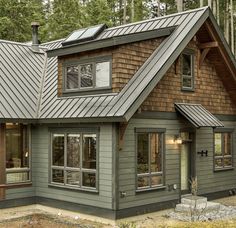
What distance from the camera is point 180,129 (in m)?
15.0

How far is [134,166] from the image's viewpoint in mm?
13008

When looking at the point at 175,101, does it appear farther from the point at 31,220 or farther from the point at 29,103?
the point at 31,220

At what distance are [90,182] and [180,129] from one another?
3.77m

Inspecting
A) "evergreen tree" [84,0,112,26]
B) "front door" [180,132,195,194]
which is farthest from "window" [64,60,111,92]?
"evergreen tree" [84,0,112,26]

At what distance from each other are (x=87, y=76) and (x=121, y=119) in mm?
2750

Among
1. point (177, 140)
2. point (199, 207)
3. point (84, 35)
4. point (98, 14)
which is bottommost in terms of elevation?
point (199, 207)

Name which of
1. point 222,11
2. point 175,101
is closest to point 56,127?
point 175,101

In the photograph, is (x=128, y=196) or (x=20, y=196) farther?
(x=20, y=196)

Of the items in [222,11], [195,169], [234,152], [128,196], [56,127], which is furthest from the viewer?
[222,11]

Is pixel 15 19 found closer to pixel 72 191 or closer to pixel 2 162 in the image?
pixel 2 162

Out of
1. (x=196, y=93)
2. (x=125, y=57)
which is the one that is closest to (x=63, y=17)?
(x=196, y=93)

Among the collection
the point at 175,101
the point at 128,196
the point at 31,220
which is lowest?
the point at 31,220

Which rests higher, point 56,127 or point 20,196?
point 56,127

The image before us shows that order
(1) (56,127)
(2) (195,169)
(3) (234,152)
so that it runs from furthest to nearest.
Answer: (3) (234,152) < (2) (195,169) < (1) (56,127)
